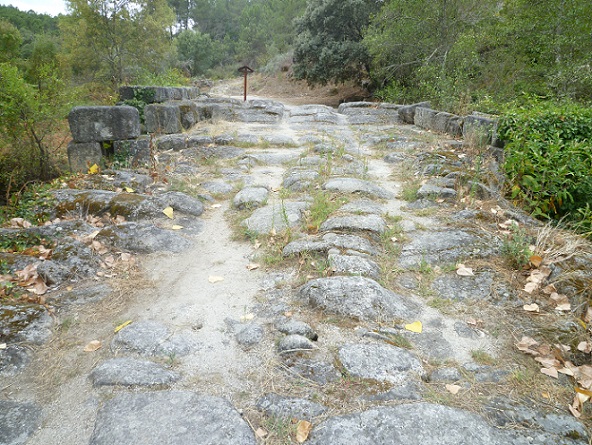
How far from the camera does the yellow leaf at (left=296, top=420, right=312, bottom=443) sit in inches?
64.0

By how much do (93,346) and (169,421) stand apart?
0.81 meters

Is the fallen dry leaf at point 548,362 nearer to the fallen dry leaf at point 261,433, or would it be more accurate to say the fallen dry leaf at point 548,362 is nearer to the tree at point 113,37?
the fallen dry leaf at point 261,433

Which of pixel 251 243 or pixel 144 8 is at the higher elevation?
pixel 144 8

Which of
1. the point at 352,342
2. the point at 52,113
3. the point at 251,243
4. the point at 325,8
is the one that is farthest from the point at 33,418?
the point at 325,8

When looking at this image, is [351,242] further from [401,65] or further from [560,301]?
[401,65]

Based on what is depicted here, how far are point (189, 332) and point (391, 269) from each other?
4.95 feet

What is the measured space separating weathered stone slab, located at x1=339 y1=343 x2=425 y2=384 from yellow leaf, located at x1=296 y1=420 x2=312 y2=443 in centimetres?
39

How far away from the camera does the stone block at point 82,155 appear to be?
5.04 m

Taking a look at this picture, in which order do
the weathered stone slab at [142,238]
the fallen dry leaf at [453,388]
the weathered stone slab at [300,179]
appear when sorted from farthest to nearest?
the weathered stone slab at [300,179]
the weathered stone slab at [142,238]
the fallen dry leaf at [453,388]

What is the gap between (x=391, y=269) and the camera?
301 cm

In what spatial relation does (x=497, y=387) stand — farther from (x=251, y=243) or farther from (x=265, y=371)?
(x=251, y=243)

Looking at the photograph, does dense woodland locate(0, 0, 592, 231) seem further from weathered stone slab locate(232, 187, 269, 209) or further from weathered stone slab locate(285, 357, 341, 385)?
weathered stone slab locate(285, 357, 341, 385)

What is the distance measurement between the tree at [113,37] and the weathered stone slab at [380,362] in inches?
613

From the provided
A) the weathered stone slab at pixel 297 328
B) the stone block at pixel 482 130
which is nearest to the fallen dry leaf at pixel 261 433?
the weathered stone slab at pixel 297 328
